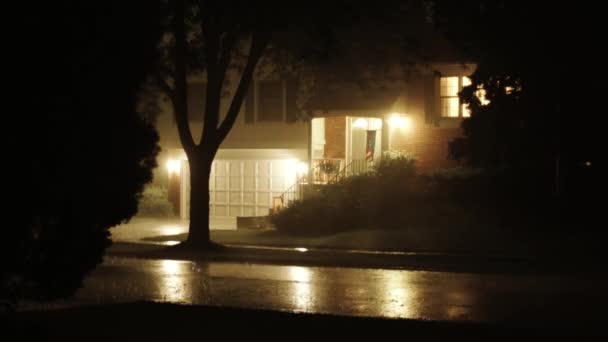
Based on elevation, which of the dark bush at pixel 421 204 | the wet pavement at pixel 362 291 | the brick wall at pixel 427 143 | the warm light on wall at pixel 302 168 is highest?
the brick wall at pixel 427 143

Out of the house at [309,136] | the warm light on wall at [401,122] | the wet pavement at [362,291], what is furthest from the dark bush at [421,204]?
the wet pavement at [362,291]

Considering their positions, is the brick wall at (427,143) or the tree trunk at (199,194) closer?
the tree trunk at (199,194)

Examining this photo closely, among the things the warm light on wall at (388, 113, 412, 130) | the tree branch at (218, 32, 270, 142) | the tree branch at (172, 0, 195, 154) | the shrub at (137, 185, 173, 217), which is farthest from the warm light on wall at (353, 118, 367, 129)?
the shrub at (137, 185, 173, 217)

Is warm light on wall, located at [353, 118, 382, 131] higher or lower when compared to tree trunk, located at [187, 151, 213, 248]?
higher

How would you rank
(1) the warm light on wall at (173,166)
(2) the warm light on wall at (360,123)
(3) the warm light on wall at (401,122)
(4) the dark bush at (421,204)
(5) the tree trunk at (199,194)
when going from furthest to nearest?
(1) the warm light on wall at (173,166) < (2) the warm light on wall at (360,123) < (3) the warm light on wall at (401,122) < (4) the dark bush at (421,204) < (5) the tree trunk at (199,194)

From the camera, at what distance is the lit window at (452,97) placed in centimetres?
3012

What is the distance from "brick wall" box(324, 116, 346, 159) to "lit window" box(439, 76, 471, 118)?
3855 millimetres

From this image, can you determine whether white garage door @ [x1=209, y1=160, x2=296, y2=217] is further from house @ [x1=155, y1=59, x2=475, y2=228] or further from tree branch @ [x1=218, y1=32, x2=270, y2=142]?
tree branch @ [x1=218, y1=32, x2=270, y2=142]

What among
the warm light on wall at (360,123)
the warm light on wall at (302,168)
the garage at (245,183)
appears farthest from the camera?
the garage at (245,183)

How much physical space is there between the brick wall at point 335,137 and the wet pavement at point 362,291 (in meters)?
13.4

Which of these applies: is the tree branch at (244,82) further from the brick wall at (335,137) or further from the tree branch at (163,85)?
the brick wall at (335,137)

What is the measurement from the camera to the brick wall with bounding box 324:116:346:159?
105ft

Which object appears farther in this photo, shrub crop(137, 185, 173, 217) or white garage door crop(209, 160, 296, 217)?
shrub crop(137, 185, 173, 217)

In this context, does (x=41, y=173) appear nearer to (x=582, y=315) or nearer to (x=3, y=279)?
(x=3, y=279)
